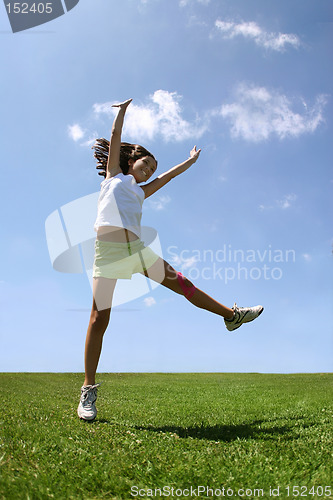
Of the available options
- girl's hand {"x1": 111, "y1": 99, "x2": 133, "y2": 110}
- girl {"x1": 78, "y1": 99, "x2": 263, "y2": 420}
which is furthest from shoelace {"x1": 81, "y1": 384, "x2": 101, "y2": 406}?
girl's hand {"x1": 111, "y1": 99, "x2": 133, "y2": 110}

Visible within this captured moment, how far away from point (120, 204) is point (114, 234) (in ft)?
1.32

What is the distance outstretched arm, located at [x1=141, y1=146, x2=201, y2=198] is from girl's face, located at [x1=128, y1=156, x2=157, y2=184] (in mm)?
144

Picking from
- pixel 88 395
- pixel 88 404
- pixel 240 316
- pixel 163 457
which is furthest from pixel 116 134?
pixel 163 457

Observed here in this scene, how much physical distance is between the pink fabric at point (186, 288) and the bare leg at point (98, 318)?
86cm

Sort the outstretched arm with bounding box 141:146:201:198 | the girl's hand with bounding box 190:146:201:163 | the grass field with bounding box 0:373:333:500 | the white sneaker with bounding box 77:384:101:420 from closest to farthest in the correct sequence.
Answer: the grass field with bounding box 0:373:333:500 → the white sneaker with bounding box 77:384:101:420 → the outstretched arm with bounding box 141:146:201:198 → the girl's hand with bounding box 190:146:201:163

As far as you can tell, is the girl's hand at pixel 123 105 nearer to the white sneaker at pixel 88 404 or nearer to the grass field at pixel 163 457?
the white sneaker at pixel 88 404

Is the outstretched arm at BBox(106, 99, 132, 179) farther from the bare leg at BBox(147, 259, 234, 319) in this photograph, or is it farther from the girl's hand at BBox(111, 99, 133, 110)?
the bare leg at BBox(147, 259, 234, 319)

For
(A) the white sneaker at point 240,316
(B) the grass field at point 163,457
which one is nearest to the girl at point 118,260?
(A) the white sneaker at point 240,316

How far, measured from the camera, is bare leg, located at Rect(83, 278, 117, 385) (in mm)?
4875

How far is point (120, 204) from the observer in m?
5.05

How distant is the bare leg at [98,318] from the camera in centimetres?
488

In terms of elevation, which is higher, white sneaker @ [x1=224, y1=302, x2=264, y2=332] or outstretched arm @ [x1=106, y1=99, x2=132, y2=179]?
outstretched arm @ [x1=106, y1=99, x2=132, y2=179]

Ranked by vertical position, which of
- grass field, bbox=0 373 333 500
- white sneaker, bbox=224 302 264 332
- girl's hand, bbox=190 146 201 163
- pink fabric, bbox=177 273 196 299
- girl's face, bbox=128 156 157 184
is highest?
girl's hand, bbox=190 146 201 163

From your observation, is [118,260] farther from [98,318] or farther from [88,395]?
[88,395]
